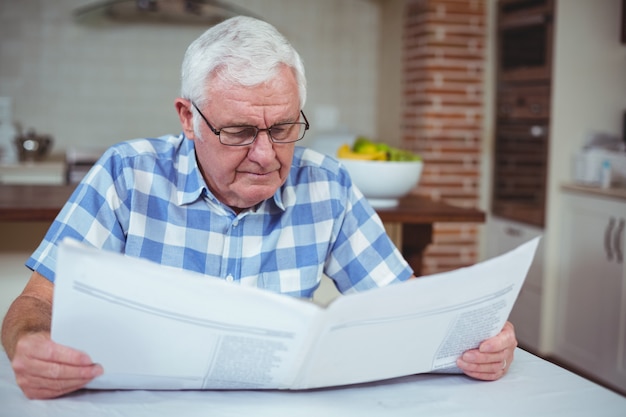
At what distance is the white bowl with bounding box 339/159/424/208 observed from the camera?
2373 mm

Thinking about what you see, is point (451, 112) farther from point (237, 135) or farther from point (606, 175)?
point (237, 135)

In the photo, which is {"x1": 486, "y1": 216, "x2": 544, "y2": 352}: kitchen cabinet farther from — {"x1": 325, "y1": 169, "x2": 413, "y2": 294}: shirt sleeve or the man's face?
the man's face

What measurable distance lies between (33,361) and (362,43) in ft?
14.4

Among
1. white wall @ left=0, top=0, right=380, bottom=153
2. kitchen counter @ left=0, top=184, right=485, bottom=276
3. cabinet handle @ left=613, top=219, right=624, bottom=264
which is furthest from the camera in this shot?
white wall @ left=0, top=0, right=380, bottom=153

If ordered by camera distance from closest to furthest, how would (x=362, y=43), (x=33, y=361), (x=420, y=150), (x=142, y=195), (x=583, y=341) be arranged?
(x=33, y=361), (x=142, y=195), (x=583, y=341), (x=420, y=150), (x=362, y=43)

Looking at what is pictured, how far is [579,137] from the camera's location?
372cm

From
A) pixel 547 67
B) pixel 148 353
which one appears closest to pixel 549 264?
pixel 547 67

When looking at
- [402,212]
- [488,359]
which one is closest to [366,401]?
[488,359]

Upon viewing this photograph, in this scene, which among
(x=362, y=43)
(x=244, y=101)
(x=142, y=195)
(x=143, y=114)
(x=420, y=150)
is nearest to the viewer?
(x=244, y=101)

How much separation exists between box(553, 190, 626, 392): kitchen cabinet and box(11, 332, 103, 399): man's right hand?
270 centimetres

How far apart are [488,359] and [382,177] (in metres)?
1.22

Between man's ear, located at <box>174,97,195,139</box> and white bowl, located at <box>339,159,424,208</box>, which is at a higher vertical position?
man's ear, located at <box>174,97,195,139</box>

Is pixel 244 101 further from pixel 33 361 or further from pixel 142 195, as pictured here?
pixel 33 361

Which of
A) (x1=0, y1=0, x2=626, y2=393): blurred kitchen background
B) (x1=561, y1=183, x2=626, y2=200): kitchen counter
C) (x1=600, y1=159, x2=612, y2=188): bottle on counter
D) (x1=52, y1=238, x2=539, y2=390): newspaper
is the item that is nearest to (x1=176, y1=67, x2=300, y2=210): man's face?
(x1=52, y1=238, x2=539, y2=390): newspaper
